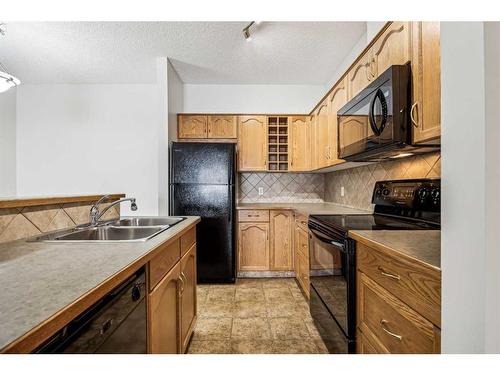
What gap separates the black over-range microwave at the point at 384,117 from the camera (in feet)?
4.49

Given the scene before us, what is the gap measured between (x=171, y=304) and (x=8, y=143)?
394cm

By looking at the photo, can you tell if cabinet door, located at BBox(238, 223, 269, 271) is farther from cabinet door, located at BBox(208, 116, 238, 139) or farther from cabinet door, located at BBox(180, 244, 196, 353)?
cabinet door, located at BBox(180, 244, 196, 353)

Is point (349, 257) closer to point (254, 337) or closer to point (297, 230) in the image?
point (254, 337)

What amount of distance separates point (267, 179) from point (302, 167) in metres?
0.56

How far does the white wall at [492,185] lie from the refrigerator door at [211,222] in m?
2.66

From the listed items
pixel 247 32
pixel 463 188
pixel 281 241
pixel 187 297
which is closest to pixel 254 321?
pixel 187 297

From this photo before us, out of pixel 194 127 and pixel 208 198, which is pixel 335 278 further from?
pixel 194 127

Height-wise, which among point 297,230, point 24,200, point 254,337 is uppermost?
point 24,200

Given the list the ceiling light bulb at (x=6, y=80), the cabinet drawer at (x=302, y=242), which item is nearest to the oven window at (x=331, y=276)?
the cabinet drawer at (x=302, y=242)

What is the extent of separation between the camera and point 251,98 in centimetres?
386

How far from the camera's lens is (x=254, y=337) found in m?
1.98

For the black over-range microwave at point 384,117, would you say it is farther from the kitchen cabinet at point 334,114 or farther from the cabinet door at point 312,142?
the cabinet door at point 312,142

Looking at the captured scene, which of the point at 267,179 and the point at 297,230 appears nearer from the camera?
the point at 297,230
